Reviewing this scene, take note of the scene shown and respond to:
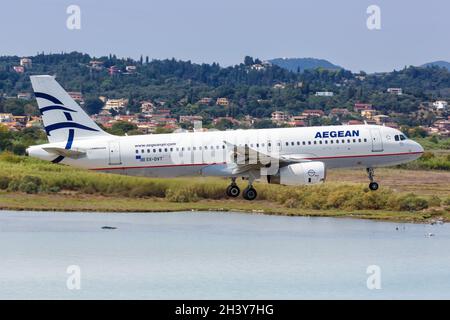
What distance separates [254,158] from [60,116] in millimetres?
12879

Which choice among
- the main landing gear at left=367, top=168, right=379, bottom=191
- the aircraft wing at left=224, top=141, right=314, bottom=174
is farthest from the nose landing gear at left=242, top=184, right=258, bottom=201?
the main landing gear at left=367, top=168, right=379, bottom=191

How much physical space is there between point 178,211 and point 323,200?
12623mm

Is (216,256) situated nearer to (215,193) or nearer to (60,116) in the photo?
(60,116)

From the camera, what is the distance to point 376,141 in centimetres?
8131

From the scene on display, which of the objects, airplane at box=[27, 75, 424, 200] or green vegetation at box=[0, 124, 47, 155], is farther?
green vegetation at box=[0, 124, 47, 155]

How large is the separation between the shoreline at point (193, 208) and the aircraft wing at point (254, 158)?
2406cm

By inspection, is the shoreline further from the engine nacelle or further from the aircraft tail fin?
the engine nacelle

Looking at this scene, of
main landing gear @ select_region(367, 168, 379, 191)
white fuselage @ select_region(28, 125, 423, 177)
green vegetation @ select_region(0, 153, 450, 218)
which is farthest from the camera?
green vegetation @ select_region(0, 153, 450, 218)

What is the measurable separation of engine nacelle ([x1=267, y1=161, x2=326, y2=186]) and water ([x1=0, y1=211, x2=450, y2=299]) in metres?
5.29

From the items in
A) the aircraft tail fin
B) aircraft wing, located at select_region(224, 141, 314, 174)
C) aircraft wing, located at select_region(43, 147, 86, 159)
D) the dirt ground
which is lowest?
the dirt ground

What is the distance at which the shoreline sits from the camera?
340 feet

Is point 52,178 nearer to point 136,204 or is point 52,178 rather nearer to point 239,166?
point 136,204
